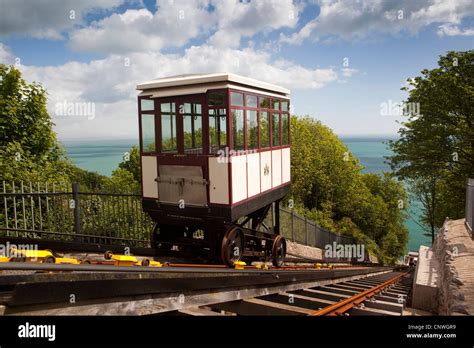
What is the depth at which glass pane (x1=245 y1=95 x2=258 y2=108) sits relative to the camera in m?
7.90

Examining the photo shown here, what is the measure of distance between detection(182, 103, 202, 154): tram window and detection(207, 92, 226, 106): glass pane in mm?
693

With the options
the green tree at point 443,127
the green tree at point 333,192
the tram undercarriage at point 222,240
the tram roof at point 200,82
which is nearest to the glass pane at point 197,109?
the tram roof at point 200,82

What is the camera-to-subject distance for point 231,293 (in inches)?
167

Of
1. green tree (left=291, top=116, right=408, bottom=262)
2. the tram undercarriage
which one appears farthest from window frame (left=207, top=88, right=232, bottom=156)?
green tree (left=291, top=116, right=408, bottom=262)

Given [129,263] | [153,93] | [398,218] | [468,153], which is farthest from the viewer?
[398,218]

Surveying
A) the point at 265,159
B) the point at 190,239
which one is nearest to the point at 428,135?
the point at 265,159

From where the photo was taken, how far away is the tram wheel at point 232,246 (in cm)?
756

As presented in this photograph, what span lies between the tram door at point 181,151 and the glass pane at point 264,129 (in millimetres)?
1595

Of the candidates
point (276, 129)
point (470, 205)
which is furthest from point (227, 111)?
point (470, 205)

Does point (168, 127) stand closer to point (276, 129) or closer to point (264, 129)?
point (264, 129)

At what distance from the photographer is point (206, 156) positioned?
7484 mm

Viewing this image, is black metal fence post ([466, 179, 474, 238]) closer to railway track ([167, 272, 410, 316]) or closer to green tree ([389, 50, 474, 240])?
railway track ([167, 272, 410, 316])

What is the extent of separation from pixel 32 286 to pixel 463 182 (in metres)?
23.1
